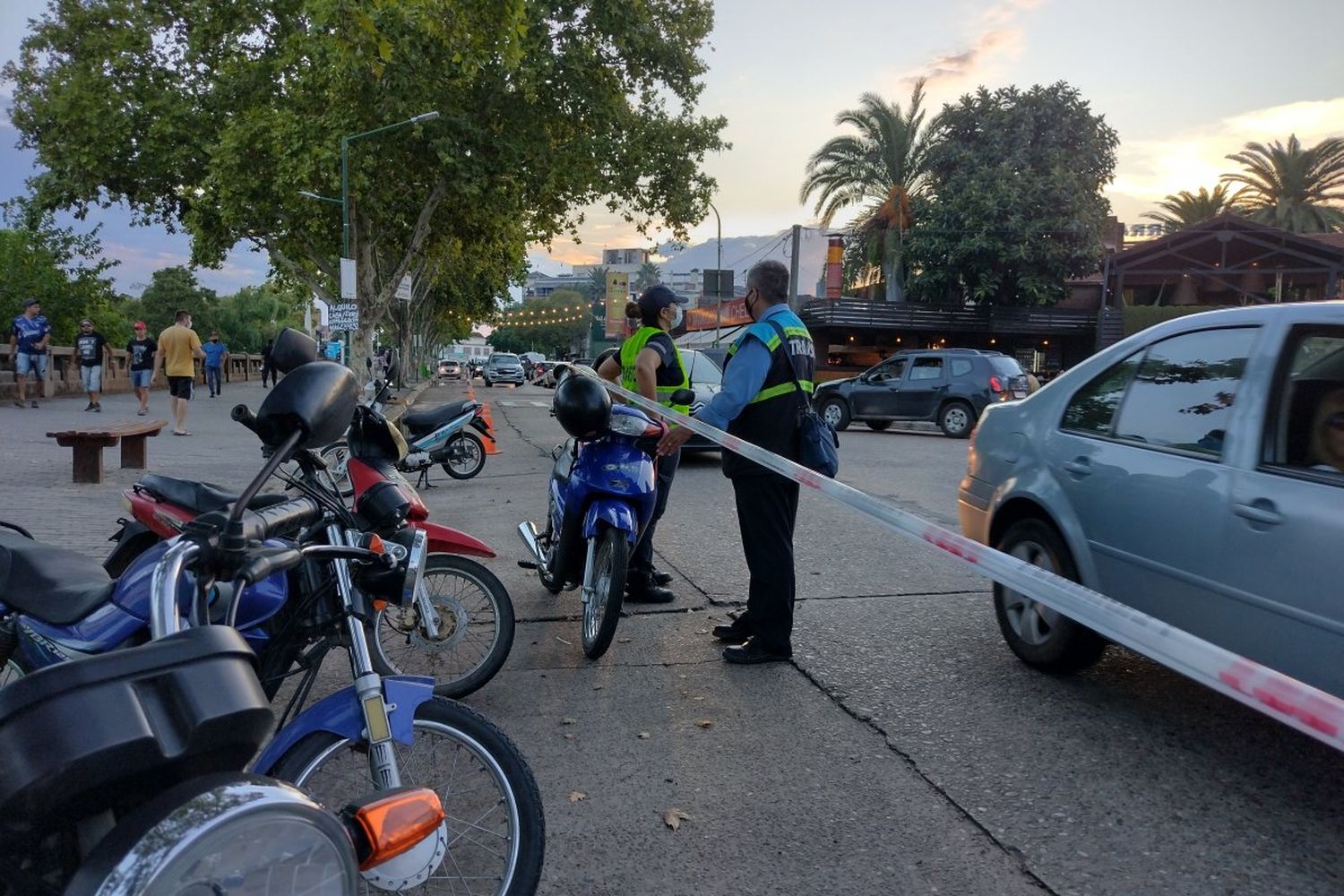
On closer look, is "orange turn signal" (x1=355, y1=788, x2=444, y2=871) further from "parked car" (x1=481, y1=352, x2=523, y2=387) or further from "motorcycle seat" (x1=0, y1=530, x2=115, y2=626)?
"parked car" (x1=481, y1=352, x2=523, y2=387)

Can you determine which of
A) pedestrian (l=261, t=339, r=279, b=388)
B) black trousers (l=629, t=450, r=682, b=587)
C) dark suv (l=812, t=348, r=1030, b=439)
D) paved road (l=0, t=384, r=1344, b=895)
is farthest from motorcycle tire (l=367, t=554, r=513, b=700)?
dark suv (l=812, t=348, r=1030, b=439)

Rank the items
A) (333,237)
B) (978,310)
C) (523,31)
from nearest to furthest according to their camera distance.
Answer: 1. (523,31)
2. (333,237)
3. (978,310)

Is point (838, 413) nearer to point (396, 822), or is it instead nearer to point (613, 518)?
point (613, 518)

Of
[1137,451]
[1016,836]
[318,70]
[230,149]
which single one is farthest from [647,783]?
[230,149]

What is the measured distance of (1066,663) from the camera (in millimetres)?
4254

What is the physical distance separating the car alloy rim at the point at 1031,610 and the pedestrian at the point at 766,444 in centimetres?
97

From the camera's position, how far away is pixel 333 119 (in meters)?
25.5

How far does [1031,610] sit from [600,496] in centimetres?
199

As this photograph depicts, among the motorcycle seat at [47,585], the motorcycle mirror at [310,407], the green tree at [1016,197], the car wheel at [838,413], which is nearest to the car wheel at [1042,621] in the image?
the motorcycle mirror at [310,407]

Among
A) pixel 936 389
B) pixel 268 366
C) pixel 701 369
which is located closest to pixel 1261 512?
pixel 268 366

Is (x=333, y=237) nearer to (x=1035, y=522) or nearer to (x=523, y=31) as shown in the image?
(x=523, y=31)

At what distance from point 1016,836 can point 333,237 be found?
103 ft

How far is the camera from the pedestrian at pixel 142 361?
1784cm

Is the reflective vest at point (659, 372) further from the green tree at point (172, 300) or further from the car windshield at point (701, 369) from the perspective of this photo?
the green tree at point (172, 300)
